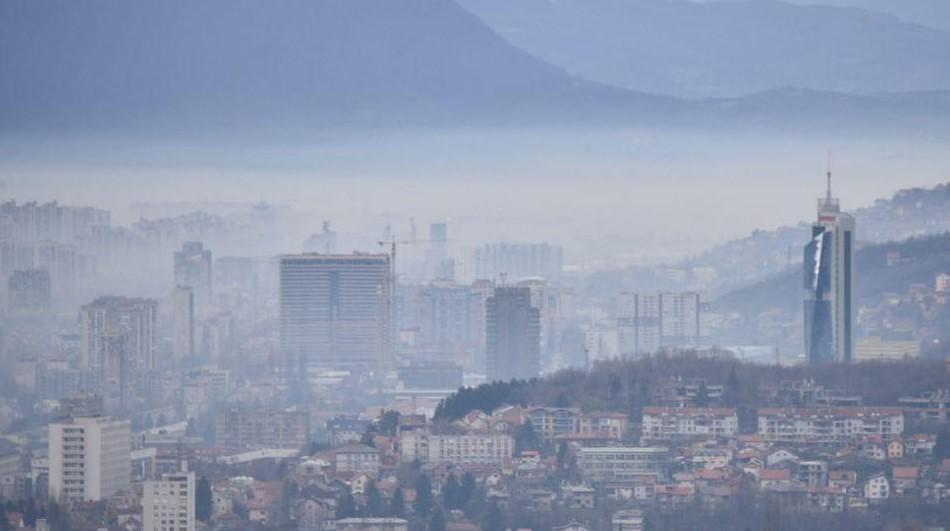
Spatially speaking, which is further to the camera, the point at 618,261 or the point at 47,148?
the point at 618,261

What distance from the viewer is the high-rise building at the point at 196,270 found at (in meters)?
46.9

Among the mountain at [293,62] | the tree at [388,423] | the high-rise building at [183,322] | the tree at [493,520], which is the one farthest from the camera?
the mountain at [293,62]

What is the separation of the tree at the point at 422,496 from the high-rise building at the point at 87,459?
2188 mm

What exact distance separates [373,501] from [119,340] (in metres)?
13.9

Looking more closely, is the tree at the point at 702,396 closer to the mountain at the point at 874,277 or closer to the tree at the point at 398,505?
the tree at the point at 398,505

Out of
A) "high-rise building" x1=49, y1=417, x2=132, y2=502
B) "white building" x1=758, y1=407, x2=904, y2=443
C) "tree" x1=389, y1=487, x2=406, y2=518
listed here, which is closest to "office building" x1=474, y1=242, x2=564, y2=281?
"white building" x1=758, y1=407, x2=904, y2=443

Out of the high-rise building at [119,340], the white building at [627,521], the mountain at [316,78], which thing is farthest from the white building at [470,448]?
the mountain at [316,78]

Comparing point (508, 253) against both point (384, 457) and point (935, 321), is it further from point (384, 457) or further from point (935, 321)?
point (384, 457)

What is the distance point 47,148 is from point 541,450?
577 inches

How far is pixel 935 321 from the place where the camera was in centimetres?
4469

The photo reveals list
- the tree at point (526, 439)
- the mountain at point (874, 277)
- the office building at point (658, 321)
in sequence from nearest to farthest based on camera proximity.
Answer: the tree at point (526, 439) → the mountain at point (874, 277) → the office building at point (658, 321)

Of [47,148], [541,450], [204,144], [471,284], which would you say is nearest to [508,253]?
[471,284]

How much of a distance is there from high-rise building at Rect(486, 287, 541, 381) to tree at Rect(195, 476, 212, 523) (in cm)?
1473

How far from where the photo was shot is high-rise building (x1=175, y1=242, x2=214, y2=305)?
46.9 metres
